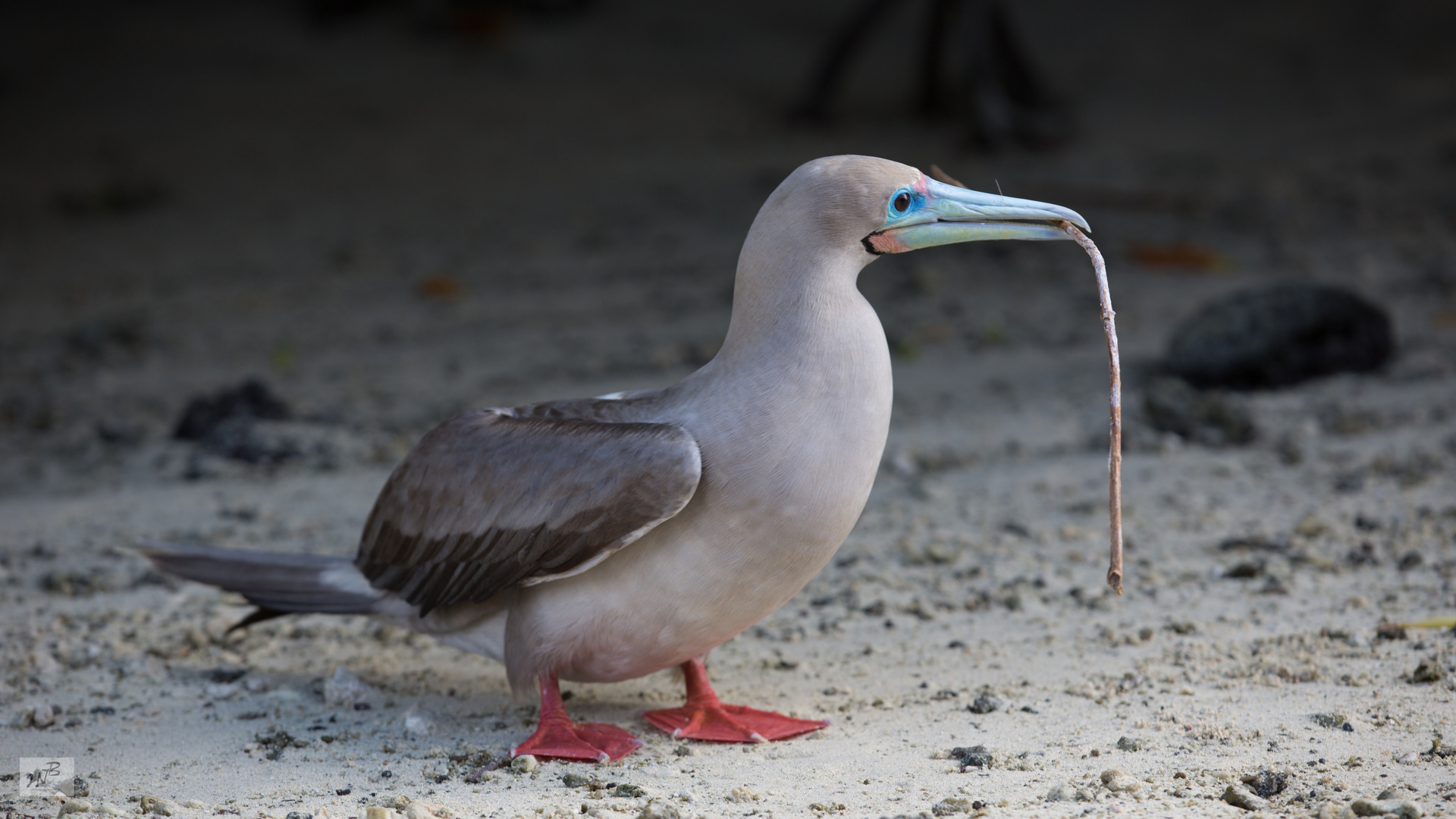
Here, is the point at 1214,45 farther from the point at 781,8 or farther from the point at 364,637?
the point at 364,637

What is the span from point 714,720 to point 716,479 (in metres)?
0.77

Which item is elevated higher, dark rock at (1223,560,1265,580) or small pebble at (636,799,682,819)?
dark rock at (1223,560,1265,580)

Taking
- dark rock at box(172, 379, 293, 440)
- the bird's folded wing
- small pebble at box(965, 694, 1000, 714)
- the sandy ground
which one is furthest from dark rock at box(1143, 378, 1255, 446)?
dark rock at box(172, 379, 293, 440)

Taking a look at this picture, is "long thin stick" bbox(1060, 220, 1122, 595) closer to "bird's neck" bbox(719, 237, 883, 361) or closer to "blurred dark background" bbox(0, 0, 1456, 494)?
"bird's neck" bbox(719, 237, 883, 361)

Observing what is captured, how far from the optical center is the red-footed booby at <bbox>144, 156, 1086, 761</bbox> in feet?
11.0

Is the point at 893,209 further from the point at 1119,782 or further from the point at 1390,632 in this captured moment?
the point at 1390,632

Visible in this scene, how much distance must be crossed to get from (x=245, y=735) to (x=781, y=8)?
10.9m

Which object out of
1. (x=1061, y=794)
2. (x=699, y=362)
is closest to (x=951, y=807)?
(x=1061, y=794)

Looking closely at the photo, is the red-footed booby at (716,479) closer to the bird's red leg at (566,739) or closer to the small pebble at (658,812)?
the bird's red leg at (566,739)

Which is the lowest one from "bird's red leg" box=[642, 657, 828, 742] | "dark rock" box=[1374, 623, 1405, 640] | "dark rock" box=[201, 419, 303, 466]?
"bird's red leg" box=[642, 657, 828, 742]

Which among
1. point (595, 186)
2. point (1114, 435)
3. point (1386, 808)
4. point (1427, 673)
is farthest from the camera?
point (595, 186)

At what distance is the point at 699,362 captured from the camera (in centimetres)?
718

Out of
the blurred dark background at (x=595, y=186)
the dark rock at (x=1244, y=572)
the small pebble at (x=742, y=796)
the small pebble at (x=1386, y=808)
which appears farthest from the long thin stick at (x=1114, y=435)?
the blurred dark background at (x=595, y=186)

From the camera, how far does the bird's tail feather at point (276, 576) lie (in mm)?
4078
